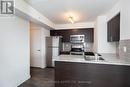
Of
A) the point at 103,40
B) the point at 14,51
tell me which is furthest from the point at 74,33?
the point at 14,51

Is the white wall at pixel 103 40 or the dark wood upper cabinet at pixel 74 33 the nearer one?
the white wall at pixel 103 40

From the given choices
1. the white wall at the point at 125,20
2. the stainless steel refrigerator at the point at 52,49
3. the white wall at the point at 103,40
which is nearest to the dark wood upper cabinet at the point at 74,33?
the stainless steel refrigerator at the point at 52,49

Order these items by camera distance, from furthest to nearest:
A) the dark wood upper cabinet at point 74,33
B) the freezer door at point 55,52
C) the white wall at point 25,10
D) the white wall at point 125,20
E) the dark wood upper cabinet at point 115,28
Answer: the freezer door at point 55,52 < the dark wood upper cabinet at point 74,33 < the dark wood upper cabinet at point 115,28 < the white wall at point 25,10 < the white wall at point 125,20

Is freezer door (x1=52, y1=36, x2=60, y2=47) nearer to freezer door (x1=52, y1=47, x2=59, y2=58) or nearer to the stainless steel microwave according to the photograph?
freezer door (x1=52, y1=47, x2=59, y2=58)

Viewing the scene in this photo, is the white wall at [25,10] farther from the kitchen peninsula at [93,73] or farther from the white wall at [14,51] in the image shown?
the kitchen peninsula at [93,73]

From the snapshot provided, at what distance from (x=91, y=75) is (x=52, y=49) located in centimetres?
354

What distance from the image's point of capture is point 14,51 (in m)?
3.06

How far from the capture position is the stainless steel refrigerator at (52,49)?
5.68 meters

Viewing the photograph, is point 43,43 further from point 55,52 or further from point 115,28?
point 115,28

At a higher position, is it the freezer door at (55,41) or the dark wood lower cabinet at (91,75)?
the freezer door at (55,41)

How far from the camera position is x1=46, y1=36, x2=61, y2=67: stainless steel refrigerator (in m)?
5.68

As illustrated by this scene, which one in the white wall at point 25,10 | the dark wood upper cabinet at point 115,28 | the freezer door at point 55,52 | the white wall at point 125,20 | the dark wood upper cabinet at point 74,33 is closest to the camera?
the white wall at point 125,20

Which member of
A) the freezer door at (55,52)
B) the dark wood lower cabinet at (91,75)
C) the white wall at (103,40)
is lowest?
the dark wood lower cabinet at (91,75)

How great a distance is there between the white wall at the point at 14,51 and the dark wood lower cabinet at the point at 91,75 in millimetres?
1328
